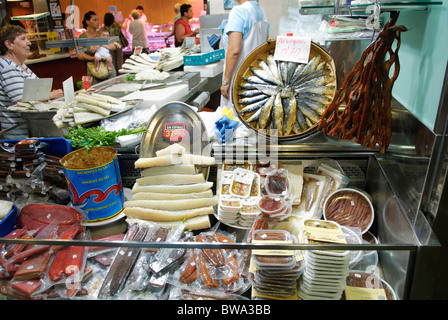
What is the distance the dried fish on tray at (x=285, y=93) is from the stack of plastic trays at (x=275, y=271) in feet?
2.62

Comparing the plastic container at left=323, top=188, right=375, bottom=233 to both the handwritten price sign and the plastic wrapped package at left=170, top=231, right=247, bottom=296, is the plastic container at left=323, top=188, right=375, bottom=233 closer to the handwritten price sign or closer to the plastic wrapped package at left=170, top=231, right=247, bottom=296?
the plastic wrapped package at left=170, top=231, right=247, bottom=296

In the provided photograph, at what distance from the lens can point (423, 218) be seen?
1306 millimetres

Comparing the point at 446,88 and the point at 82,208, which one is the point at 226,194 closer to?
the point at 82,208

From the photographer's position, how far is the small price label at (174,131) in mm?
2035

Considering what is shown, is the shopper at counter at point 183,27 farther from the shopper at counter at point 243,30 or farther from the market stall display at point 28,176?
the market stall display at point 28,176

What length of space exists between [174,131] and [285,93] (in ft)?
2.51

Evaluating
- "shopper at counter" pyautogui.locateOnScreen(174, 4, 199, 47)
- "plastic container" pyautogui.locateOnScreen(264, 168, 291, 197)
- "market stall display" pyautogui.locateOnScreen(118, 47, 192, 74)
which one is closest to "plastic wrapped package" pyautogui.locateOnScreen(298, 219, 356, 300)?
"plastic container" pyautogui.locateOnScreen(264, 168, 291, 197)

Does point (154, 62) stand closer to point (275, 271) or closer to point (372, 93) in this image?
point (372, 93)

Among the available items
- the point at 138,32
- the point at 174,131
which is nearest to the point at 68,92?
the point at 174,131

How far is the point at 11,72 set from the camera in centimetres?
353

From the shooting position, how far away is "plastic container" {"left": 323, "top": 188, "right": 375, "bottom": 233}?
68.0 inches

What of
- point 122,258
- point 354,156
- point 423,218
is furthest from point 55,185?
point 423,218

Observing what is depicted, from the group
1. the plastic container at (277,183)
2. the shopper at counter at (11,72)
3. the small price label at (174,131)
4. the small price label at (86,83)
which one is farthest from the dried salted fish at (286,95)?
the shopper at counter at (11,72)

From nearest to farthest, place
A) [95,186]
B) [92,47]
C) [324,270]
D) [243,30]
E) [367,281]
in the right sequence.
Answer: [324,270] → [367,281] → [95,186] → [243,30] → [92,47]
